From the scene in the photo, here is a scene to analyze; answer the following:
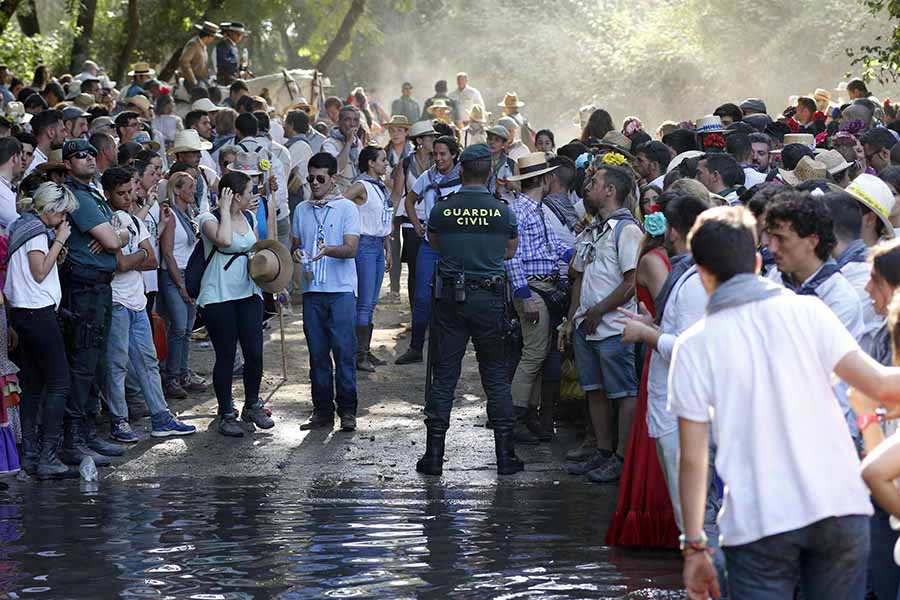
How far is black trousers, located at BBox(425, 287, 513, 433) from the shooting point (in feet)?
30.7

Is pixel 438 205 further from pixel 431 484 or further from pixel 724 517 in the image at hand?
pixel 724 517

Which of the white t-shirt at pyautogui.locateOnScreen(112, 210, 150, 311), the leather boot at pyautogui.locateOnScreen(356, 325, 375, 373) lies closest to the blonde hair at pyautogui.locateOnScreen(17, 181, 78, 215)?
the white t-shirt at pyautogui.locateOnScreen(112, 210, 150, 311)

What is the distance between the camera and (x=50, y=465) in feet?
31.5

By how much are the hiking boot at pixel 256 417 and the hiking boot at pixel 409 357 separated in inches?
103

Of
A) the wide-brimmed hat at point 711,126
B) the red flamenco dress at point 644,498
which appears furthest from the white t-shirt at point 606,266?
the wide-brimmed hat at point 711,126

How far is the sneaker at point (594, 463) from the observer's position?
380 inches

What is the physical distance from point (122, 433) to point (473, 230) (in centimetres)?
316

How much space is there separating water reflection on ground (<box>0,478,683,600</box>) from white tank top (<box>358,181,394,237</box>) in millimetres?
3981

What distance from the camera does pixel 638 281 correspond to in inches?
308

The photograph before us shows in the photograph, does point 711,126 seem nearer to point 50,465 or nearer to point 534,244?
point 534,244

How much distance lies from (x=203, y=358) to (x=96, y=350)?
390cm

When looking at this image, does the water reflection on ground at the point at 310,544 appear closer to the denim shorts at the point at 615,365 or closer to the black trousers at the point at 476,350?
the black trousers at the point at 476,350

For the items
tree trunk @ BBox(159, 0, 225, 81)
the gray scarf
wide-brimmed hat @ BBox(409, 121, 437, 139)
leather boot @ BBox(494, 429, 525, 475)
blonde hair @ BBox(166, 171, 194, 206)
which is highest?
tree trunk @ BBox(159, 0, 225, 81)

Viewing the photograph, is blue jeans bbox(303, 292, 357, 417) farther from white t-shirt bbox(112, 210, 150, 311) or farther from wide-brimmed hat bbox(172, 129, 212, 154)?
wide-brimmed hat bbox(172, 129, 212, 154)
